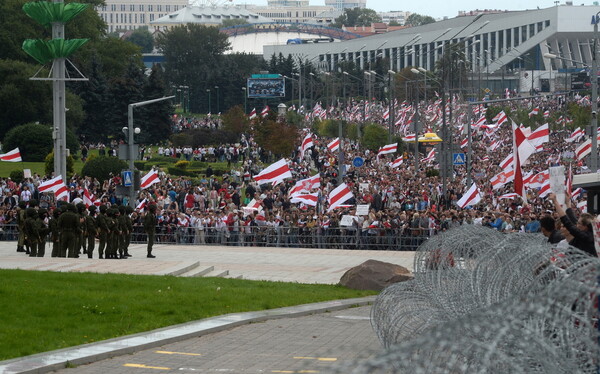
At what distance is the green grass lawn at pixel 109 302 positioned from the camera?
1486 cm

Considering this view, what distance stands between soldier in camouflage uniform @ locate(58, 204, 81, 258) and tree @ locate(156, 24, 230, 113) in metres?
123

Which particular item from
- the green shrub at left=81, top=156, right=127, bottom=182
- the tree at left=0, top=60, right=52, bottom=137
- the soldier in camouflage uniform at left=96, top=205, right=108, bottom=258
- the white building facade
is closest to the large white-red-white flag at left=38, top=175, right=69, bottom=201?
the soldier in camouflage uniform at left=96, top=205, right=108, bottom=258

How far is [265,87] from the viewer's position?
13700cm

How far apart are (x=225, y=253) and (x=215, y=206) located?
10263 millimetres

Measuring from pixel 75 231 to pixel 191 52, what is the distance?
13138 centimetres

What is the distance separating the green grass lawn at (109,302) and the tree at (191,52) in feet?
426

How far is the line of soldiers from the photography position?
2668 cm

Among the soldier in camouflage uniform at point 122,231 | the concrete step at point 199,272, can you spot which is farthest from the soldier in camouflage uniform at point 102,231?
the concrete step at point 199,272

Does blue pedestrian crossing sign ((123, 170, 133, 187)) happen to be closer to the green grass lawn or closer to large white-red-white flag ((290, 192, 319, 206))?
large white-red-white flag ((290, 192, 319, 206))

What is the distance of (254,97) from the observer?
137000 mm

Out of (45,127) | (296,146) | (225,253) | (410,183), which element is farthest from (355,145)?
(225,253)

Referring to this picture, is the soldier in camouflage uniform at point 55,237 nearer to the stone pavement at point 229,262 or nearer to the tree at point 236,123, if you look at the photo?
the stone pavement at point 229,262

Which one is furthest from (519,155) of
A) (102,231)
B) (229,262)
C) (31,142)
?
(31,142)

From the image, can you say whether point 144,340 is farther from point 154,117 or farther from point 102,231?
point 154,117
